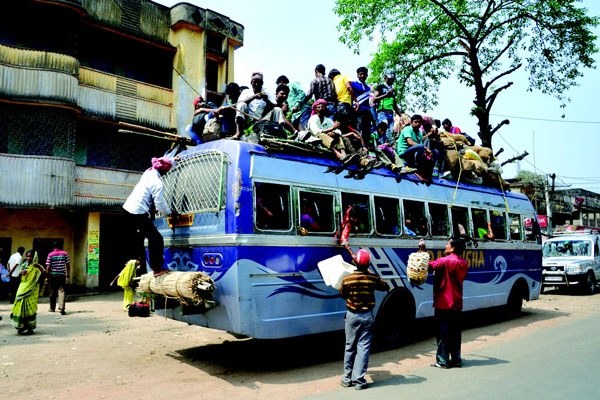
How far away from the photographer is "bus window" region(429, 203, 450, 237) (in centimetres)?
858

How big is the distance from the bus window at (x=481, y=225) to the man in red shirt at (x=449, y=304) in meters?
3.37

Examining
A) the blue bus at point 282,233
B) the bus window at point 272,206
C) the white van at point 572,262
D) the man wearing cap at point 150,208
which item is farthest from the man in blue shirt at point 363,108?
the white van at point 572,262

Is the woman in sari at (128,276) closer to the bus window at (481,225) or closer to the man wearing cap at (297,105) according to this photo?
the man wearing cap at (297,105)

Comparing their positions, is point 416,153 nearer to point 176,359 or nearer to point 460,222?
point 460,222

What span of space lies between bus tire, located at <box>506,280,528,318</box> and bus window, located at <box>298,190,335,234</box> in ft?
20.1

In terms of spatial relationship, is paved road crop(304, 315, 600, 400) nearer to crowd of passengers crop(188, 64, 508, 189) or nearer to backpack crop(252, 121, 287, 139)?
crowd of passengers crop(188, 64, 508, 189)

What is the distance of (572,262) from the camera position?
16688mm

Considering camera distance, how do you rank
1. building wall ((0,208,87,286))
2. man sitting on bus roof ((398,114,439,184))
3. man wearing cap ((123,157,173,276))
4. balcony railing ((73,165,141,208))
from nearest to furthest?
man wearing cap ((123,157,173,276)) < man sitting on bus roof ((398,114,439,184)) < building wall ((0,208,87,286)) < balcony railing ((73,165,141,208))

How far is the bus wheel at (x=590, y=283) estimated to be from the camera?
16.8 meters

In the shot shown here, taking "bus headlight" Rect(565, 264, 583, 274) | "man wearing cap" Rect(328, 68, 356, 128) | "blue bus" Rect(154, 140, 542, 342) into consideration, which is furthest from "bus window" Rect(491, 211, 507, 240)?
"bus headlight" Rect(565, 264, 583, 274)

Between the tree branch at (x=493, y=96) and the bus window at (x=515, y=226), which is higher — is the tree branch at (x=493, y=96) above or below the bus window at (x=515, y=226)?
above

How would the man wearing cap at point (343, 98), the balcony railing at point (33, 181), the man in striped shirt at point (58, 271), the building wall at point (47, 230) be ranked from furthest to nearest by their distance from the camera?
the building wall at point (47, 230) → the balcony railing at point (33, 181) → the man in striped shirt at point (58, 271) → the man wearing cap at point (343, 98)

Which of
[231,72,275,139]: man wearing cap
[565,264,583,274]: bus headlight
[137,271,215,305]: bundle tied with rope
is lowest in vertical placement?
[565,264,583,274]: bus headlight

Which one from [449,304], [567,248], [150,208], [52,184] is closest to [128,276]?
[52,184]
